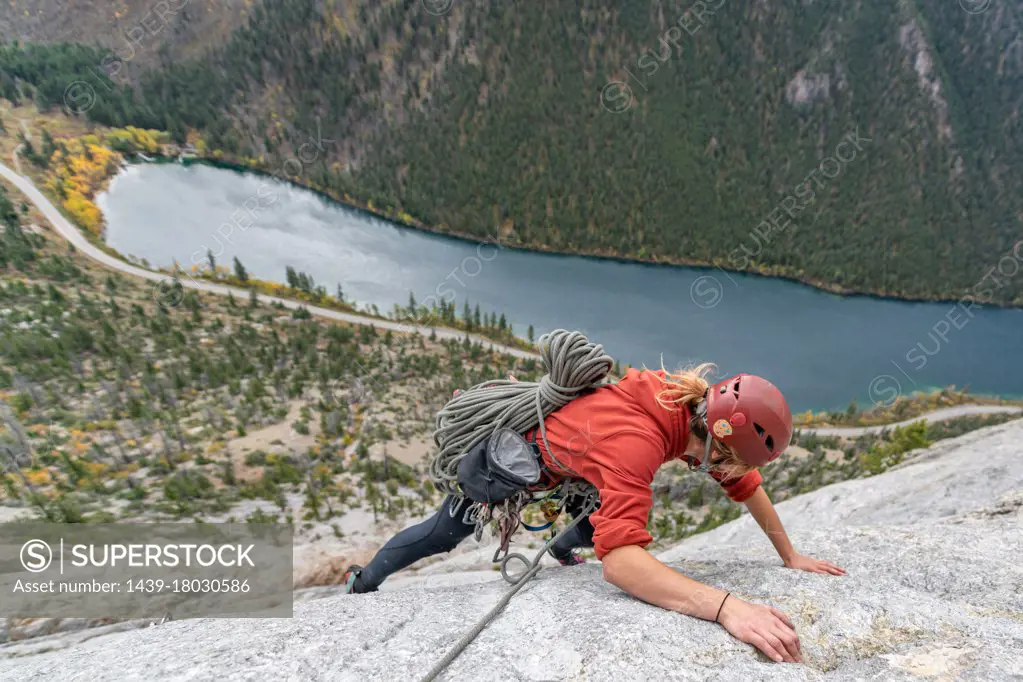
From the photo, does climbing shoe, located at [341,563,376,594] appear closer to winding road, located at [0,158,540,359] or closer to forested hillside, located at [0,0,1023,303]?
winding road, located at [0,158,540,359]

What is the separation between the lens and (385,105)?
209 feet

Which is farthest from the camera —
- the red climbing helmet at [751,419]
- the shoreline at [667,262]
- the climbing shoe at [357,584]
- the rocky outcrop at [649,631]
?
the shoreline at [667,262]

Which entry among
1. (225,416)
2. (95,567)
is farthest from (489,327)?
(95,567)

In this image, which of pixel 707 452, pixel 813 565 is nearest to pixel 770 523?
pixel 813 565

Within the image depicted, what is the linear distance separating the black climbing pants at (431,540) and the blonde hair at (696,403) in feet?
3.36

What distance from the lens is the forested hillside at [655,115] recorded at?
180ft

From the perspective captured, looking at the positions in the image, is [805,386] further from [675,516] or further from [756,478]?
[756,478]

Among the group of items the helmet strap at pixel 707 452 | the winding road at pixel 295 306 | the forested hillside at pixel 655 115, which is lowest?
the helmet strap at pixel 707 452

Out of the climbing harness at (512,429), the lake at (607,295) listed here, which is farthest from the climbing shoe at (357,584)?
the lake at (607,295)

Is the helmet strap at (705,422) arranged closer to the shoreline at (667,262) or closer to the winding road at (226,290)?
the winding road at (226,290)

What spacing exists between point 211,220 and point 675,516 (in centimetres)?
5432

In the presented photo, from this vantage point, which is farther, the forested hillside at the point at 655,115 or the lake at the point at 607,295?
the forested hillside at the point at 655,115

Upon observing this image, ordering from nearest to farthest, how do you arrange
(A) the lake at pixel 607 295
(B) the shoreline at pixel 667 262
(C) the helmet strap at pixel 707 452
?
(C) the helmet strap at pixel 707 452
(A) the lake at pixel 607 295
(B) the shoreline at pixel 667 262

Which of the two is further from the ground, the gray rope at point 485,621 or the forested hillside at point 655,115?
the forested hillside at point 655,115
